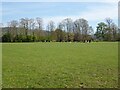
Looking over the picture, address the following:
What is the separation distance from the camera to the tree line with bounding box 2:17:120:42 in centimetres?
12369

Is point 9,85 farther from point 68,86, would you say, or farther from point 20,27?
point 20,27

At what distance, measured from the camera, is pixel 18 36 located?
122812 mm

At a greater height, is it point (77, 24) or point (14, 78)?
point (77, 24)

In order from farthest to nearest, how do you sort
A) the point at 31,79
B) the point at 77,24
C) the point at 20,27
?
1. the point at 77,24
2. the point at 20,27
3. the point at 31,79

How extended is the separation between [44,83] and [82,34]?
124727mm

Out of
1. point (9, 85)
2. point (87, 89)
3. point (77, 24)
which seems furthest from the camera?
point (77, 24)

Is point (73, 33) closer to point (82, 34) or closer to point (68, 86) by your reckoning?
point (82, 34)

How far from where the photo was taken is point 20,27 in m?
132

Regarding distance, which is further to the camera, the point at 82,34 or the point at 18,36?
the point at 82,34

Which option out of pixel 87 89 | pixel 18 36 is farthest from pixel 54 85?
pixel 18 36

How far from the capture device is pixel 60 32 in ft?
435

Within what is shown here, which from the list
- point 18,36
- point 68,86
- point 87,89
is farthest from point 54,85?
point 18,36

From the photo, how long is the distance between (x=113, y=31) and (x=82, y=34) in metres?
16.5

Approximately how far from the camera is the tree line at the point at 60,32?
123688mm
